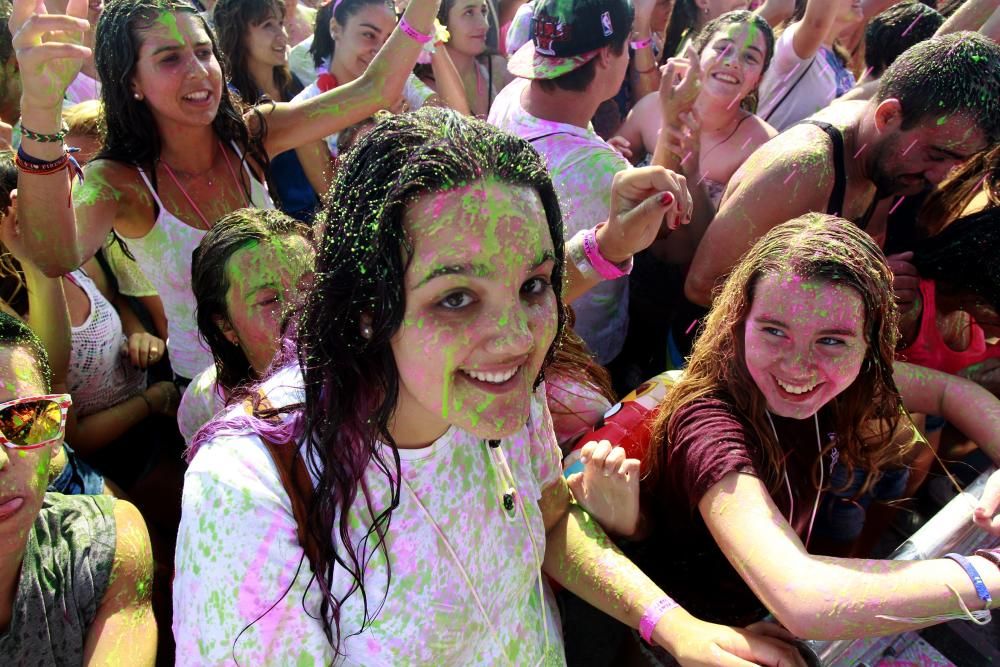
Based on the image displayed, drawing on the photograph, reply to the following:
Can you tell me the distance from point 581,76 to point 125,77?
59.3 inches

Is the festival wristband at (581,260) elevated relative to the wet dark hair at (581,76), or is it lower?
lower

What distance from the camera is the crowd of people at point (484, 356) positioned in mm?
1059

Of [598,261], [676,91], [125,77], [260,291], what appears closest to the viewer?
[260,291]

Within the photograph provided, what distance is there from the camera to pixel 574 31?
244cm

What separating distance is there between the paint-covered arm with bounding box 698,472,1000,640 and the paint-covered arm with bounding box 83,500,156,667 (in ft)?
4.23

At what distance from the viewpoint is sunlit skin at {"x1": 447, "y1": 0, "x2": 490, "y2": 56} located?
412 centimetres

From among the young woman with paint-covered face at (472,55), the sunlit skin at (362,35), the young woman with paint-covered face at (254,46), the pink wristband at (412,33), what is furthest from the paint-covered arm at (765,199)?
the young woman with paint-covered face at (472,55)

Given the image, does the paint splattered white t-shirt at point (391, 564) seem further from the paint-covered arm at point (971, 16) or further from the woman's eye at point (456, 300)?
the paint-covered arm at point (971, 16)

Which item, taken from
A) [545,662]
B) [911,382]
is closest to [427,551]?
[545,662]

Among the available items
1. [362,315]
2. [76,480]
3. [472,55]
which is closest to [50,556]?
[76,480]

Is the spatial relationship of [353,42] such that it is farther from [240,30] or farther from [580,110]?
[580,110]

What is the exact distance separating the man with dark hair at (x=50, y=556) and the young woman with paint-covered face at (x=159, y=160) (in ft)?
1.62

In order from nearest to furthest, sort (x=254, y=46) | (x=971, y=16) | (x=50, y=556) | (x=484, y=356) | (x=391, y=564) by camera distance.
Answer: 1. (x=484, y=356)
2. (x=391, y=564)
3. (x=50, y=556)
4. (x=971, y=16)
5. (x=254, y=46)

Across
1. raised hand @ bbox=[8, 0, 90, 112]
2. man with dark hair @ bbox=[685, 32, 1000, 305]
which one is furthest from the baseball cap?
raised hand @ bbox=[8, 0, 90, 112]
